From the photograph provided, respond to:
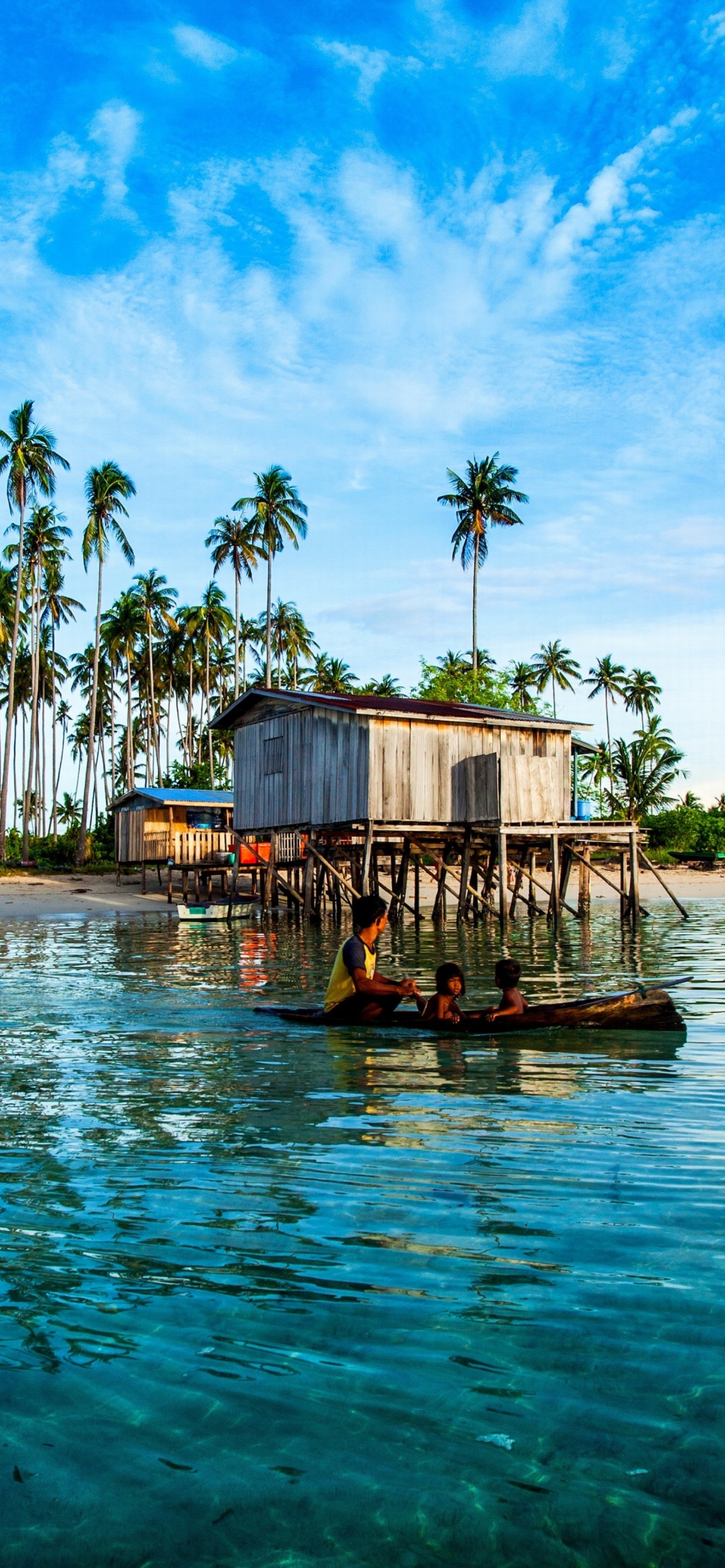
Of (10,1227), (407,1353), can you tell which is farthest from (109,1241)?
(407,1353)

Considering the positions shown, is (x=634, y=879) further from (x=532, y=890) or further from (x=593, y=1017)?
(x=593, y=1017)

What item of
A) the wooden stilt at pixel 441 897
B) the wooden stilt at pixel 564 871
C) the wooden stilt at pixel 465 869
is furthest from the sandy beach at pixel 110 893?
the wooden stilt at pixel 465 869

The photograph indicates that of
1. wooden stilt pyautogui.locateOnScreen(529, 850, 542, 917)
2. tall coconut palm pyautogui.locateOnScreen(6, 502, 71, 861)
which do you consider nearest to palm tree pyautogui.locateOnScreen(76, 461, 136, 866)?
tall coconut palm pyautogui.locateOnScreen(6, 502, 71, 861)

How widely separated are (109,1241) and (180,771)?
5635cm

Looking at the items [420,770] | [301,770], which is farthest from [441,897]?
[301,770]

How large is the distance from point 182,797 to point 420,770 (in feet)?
59.3

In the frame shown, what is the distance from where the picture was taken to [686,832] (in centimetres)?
6156

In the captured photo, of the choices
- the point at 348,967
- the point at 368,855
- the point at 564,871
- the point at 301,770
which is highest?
the point at 301,770

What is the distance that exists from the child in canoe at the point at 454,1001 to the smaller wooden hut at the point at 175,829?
31.7 meters

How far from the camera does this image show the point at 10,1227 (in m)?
5.27

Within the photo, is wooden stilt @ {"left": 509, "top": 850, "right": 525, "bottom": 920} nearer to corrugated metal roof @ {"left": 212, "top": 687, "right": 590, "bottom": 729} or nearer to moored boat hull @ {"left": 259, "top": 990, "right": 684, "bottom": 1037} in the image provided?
corrugated metal roof @ {"left": 212, "top": 687, "right": 590, "bottom": 729}

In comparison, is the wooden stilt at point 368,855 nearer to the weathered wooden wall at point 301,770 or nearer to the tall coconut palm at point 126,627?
the weathered wooden wall at point 301,770

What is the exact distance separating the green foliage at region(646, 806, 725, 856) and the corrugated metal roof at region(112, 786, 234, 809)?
84.3ft

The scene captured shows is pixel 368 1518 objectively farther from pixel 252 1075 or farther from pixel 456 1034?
pixel 456 1034
